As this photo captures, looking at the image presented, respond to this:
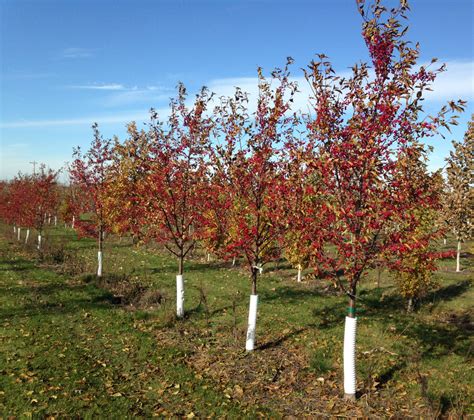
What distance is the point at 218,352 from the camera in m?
10.4

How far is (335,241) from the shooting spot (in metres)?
7.82

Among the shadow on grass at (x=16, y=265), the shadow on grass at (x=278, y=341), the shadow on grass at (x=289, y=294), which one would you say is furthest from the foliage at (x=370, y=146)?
the shadow on grass at (x=16, y=265)

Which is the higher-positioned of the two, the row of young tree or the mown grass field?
the row of young tree

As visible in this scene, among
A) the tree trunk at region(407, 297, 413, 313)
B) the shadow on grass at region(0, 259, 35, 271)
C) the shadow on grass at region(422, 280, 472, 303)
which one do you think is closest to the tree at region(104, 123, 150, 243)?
the shadow on grass at region(0, 259, 35, 271)

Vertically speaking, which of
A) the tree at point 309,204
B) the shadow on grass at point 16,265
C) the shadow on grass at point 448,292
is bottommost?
the shadow on grass at point 448,292

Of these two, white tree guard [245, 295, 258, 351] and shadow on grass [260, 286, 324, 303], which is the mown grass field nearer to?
shadow on grass [260, 286, 324, 303]

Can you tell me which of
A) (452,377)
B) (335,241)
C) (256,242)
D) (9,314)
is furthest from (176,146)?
(452,377)

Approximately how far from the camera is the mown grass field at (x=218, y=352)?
24.6 feet

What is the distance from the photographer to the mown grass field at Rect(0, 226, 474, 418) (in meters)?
7.50

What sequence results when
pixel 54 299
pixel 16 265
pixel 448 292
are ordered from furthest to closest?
pixel 16 265 < pixel 448 292 < pixel 54 299

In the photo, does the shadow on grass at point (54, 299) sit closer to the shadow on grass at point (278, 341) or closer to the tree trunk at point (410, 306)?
the shadow on grass at point (278, 341)

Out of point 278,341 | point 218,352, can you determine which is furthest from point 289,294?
point 218,352

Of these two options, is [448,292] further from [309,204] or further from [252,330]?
[309,204]

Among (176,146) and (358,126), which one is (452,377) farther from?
(176,146)
